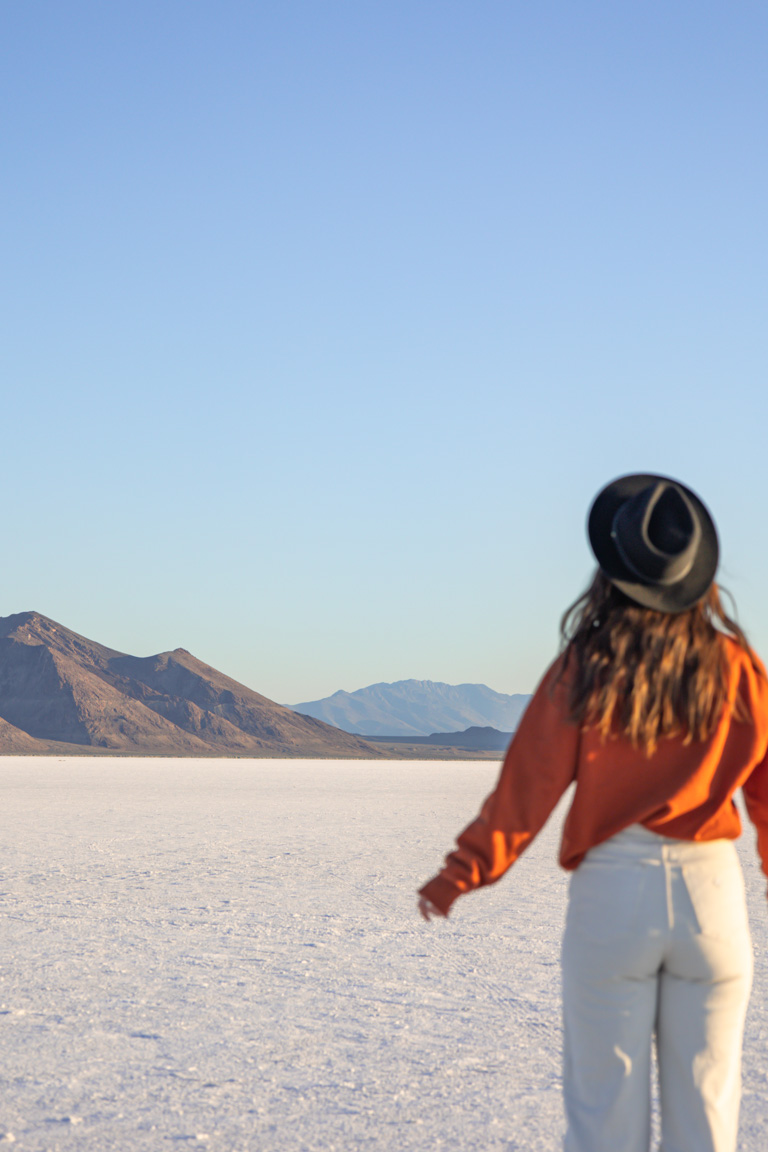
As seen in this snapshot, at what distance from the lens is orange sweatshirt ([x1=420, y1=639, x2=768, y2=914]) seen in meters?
1.88

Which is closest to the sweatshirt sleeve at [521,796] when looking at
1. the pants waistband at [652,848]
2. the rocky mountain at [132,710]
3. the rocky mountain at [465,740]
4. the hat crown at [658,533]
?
the pants waistband at [652,848]

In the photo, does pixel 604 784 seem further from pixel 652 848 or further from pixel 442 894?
pixel 442 894

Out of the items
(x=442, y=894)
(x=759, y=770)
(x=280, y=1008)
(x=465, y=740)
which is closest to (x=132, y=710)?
(x=465, y=740)

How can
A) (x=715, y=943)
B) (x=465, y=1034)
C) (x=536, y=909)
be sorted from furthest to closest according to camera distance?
(x=536, y=909) → (x=465, y=1034) → (x=715, y=943)

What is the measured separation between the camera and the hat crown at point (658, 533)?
1956 mm

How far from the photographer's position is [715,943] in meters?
1.81

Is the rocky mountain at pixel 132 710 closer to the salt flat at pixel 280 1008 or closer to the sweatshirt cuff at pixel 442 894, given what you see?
the salt flat at pixel 280 1008

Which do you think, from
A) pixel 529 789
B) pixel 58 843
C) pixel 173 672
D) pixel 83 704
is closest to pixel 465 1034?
pixel 529 789

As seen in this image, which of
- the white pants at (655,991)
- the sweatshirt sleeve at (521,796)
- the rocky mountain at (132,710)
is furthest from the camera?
the rocky mountain at (132,710)

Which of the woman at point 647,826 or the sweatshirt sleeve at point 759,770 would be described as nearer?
the woman at point 647,826

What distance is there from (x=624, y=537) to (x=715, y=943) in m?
0.74

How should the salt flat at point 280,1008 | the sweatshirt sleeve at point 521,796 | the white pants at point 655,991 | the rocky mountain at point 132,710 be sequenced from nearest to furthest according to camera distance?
1. the white pants at point 655,991
2. the sweatshirt sleeve at point 521,796
3. the salt flat at point 280,1008
4. the rocky mountain at point 132,710

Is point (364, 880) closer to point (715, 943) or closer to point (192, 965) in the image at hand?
point (192, 965)

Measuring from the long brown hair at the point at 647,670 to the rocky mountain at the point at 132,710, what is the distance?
86.4 meters
